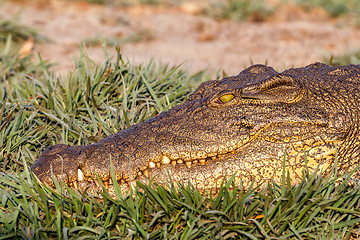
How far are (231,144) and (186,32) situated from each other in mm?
6129

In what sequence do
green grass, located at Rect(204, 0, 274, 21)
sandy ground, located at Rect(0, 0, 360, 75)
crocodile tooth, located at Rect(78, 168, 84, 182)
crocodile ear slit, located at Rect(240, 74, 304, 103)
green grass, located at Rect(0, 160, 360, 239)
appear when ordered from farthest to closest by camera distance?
green grass, located at Rect(204, 0, 274, 21)
sandy ground, located at Rect(0, 0, 360, 75)
crocodile ear slit, located at Rect(240, 74, 304, 103)
crocodile tooth, located at Rect(78, 168, 84, 182)
green grass, located at Rect(0, 160, 360, 239)

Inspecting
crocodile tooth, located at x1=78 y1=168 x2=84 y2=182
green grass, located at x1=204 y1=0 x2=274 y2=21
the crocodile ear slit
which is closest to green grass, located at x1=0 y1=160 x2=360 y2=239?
crocodile tooth, located at x1=78 y1=168 x2=84 y2=182

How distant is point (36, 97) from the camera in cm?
363

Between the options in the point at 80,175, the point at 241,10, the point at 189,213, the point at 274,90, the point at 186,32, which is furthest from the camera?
the point at 241,10

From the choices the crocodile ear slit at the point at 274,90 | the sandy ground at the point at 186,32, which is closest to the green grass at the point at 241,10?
the sandy ground at the point at 186,32

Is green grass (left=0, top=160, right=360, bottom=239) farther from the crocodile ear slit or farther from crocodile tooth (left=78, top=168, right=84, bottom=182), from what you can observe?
the crocodile ear slit

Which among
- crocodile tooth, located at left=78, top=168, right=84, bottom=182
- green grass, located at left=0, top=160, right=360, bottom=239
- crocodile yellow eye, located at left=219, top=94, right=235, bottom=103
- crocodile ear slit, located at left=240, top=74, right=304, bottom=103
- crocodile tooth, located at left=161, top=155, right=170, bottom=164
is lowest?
green grass, located at left=0, top=160, right=360, bottom=239

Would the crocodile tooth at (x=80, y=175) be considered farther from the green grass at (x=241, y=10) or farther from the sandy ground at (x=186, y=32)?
the green grass at (x=241, y=10)

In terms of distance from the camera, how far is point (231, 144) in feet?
8.16

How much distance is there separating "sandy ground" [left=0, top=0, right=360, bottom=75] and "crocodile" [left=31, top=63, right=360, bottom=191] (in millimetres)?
3268

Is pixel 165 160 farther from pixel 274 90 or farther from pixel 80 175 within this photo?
pixel 274 90

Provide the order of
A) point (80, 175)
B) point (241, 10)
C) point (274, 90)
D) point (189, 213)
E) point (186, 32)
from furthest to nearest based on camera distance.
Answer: point (241, 10), point (186, 32), point (274, 90), point (80, 175), point (189, 213)

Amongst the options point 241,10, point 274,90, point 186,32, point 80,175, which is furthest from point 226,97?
point 241,10

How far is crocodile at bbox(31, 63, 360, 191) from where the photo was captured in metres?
2.45
